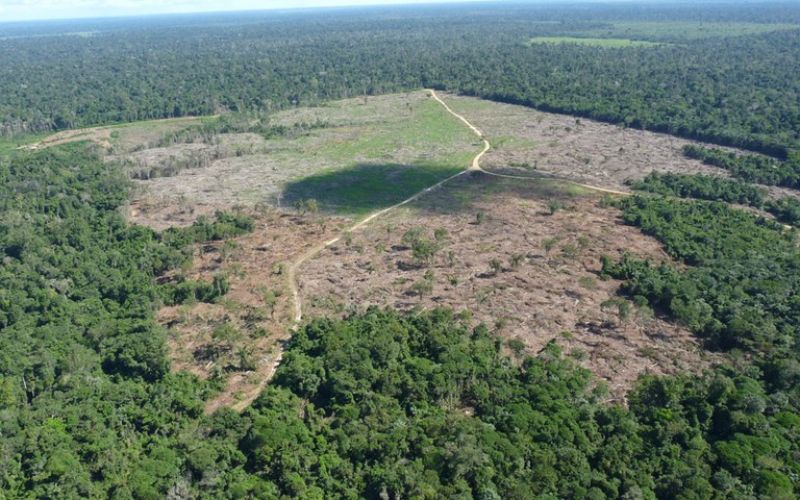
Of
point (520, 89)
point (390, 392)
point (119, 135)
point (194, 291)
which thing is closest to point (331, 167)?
point (194, 291)

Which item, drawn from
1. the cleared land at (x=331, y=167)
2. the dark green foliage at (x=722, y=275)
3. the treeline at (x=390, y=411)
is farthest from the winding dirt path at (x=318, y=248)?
the dark green foliage at (x=722, y=275)

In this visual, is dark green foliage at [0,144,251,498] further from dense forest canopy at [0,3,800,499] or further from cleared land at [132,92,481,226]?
cleared land at [132,92,481,226]

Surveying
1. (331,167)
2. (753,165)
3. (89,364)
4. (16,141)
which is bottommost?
(89,364)

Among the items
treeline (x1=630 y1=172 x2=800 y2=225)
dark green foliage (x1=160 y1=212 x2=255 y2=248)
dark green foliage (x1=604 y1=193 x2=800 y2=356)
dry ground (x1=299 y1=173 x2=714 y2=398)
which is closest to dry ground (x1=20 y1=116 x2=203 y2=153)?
dark green foliage (x1=160 y1=212 x2=255 y2=248)

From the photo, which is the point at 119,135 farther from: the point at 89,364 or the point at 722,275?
the point at 722,275

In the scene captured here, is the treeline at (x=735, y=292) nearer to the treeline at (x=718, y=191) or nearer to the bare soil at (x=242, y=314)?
the treeline at (x=718, y=191)
